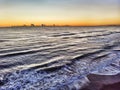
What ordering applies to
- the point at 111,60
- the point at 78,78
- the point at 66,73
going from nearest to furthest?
1. the point at 78,78
2. the point at 66,73
3. the point at 111,60

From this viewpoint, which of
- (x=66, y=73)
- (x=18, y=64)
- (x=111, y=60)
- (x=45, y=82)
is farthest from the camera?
(x=111, y=60)

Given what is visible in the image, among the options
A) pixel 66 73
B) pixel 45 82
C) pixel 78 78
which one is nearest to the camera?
pixel 45 82

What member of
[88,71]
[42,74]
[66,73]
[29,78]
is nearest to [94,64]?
[88,71]

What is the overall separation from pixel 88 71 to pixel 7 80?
4092 millimetres

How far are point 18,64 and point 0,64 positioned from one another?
105 cm

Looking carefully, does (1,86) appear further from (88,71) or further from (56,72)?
(88,71)

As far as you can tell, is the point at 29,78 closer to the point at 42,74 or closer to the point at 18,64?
the point at 42,74

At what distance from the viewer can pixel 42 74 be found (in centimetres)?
905

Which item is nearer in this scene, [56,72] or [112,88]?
[112,88]

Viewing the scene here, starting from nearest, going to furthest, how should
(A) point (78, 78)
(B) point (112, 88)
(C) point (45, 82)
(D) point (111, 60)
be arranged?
(B) point (112, 88)
(C) point (45, 82)
(A) point (78, 78)
(D) point (111, 60)

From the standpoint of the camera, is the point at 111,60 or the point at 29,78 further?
the point at 111,60

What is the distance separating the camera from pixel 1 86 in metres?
7.30

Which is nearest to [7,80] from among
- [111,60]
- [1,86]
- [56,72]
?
[1,86]

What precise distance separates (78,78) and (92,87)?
134cm
